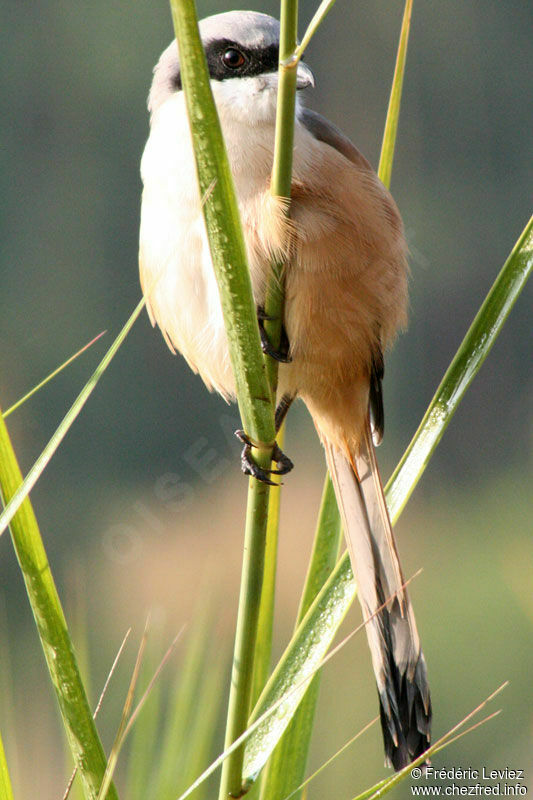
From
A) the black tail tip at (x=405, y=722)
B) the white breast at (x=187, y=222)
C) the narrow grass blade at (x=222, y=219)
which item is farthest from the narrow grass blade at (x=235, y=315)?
the white breast at (x=187, y=222)

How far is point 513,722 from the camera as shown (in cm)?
401

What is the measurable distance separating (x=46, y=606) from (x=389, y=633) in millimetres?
478

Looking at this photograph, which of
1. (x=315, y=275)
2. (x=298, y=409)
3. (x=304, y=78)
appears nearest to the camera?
(x=315, y=275)

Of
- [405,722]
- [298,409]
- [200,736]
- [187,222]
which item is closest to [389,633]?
[405,722]

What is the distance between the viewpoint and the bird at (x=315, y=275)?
991 mm

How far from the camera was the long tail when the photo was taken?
3.03 ft

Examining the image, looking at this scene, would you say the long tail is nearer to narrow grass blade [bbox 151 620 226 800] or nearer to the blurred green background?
narrow grass blade [bbox 151 620 226 800]

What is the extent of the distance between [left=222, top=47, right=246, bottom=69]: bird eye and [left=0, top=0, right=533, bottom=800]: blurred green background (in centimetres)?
289

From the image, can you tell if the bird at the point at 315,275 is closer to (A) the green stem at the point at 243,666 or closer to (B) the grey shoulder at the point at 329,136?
(B) the grey shoulder at the point at 329,136

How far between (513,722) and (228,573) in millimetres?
1688

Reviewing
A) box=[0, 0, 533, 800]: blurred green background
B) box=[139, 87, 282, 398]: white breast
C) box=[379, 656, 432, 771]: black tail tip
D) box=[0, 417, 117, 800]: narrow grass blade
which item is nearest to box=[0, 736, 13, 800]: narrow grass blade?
box=[0, 417, 117, 800]: narrow grass blade

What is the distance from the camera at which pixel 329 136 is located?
1.28m

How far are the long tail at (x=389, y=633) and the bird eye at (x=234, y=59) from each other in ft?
2.02

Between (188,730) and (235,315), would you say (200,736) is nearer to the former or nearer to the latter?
(188,730)
